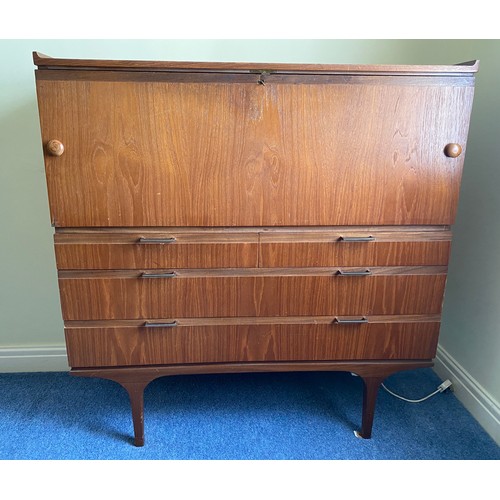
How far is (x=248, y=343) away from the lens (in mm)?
1158

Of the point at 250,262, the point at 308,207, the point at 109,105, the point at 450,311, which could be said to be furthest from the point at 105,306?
the point at 450,311

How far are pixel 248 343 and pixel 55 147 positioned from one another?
0.79m

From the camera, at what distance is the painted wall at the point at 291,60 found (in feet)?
4.44

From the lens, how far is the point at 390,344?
1188 millimetres

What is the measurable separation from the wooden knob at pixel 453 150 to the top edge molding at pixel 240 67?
0.19 m

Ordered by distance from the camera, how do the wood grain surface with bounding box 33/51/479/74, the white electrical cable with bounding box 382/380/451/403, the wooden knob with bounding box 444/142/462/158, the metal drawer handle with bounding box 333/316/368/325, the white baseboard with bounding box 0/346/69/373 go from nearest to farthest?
1. the wood grain surface with bounding box 33/51/479/74
2. the wooden knob with bounding box 444/142/462/158
3. the metal drawer handle with bounding box 333/316/368/325
4. the white electrical cable with bounding box 382/380/451/403
5. the white baseboard with bounding box 0/346/69/373

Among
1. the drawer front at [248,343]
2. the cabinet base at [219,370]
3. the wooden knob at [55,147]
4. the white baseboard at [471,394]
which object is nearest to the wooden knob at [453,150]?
the drawer front at [248,343]

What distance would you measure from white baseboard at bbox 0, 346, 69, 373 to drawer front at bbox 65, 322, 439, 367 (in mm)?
651

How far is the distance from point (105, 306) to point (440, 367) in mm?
1456

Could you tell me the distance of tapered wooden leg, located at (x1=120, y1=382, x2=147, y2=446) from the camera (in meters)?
1.19

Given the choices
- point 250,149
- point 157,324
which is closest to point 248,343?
point 157,324

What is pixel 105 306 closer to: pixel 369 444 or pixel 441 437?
pixel 369 444

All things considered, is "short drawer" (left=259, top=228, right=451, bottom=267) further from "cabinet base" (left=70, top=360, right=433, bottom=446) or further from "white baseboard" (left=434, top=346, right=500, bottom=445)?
"white baseboard" (left=434, top=346, right=500, bottom=445)

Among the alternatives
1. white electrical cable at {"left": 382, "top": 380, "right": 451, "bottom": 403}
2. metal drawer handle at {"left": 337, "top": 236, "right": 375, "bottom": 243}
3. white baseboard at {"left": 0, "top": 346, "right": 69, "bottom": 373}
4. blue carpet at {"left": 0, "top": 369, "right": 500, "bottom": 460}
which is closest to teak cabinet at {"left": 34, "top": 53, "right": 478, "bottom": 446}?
metal drawer handle at {"left": 337, "top": 236, "right": 375, "bottom": 243}
